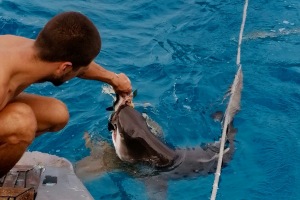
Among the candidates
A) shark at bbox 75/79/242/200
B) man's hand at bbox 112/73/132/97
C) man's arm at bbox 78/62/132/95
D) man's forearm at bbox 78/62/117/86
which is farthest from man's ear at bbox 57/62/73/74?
shark at bbox 75/79/242/200

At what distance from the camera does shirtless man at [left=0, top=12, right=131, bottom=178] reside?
382 cm

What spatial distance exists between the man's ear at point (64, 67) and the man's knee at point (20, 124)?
0.41 metres

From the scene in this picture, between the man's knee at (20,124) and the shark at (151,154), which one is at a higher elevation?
the man's knee at (20,124)

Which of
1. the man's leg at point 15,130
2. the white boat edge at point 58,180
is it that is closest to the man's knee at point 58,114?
the man's leg at point 15,130

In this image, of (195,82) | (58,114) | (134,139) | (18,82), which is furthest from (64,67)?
(195,82)

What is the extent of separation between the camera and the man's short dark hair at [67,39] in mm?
3803

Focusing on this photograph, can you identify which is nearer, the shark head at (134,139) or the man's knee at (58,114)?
the man's knee at (58,114)

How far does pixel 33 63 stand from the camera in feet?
12.9

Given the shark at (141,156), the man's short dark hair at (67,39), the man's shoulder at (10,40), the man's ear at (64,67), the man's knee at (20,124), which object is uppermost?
the man's short dark hair at (67,39)

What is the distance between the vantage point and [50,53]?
3.87 metres

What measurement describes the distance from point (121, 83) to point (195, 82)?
299 cm

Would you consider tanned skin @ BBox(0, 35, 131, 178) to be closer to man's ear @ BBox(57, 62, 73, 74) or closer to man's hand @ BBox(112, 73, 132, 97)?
man's ear @ BBox(57, 62, 73, 74)

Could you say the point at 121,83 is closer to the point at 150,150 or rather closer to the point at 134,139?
the point at 134,139

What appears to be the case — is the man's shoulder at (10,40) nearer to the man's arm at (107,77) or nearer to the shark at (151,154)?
the man's arm at (107,77)
